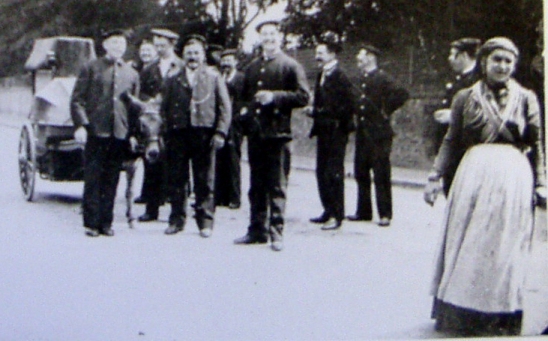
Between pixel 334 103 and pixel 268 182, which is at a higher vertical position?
pixel 334 103

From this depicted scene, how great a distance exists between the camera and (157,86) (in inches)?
218

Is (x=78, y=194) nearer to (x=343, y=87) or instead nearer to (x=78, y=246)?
(x=78, y=246)

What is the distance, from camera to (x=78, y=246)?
475 centimetres

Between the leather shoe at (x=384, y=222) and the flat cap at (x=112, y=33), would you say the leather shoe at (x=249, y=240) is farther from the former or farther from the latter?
the flat cap at (x=112, y=33)

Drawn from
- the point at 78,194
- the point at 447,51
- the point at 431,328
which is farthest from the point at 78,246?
the point at 447,51

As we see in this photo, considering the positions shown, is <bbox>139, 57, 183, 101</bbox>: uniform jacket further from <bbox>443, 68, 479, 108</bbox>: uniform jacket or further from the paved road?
<bbox>443, 68, 479, 108</bbox>: uniform jacket

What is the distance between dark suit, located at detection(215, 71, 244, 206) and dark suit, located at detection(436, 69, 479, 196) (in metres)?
1.22

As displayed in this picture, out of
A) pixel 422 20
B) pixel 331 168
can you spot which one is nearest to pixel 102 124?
pixel 331 168

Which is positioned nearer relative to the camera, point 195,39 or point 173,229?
point 195,39

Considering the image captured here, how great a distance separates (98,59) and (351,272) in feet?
5.72

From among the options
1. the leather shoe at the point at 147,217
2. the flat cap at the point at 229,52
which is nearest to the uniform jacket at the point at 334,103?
the flat cap at the point at 229,52

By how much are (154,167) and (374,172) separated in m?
1.46

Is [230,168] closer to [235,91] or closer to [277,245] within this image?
[235,91]

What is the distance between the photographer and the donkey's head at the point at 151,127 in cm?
545
